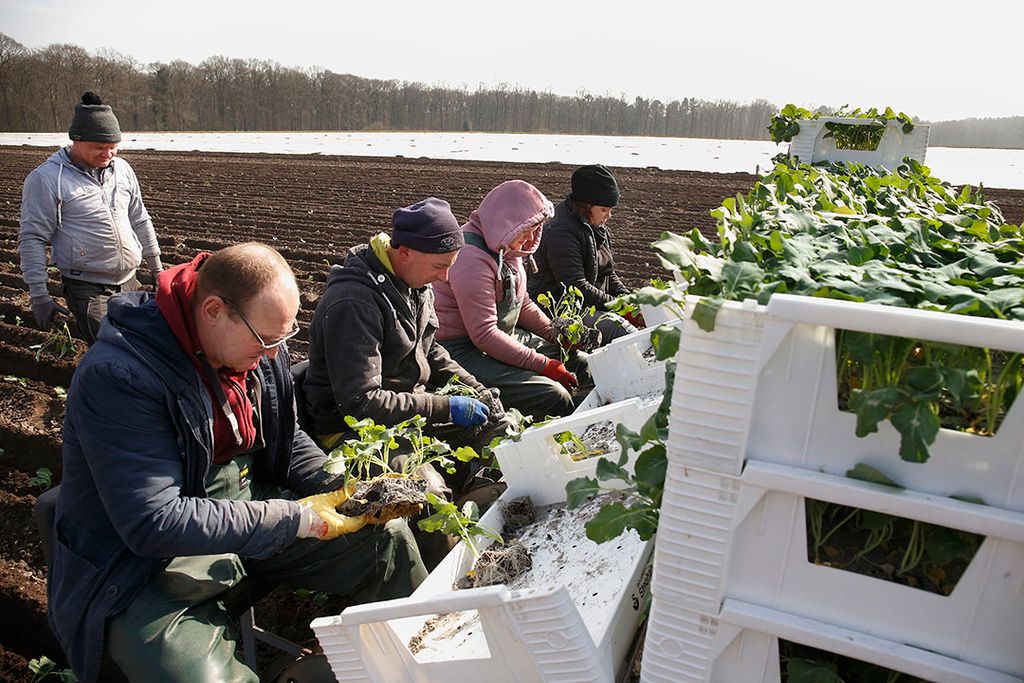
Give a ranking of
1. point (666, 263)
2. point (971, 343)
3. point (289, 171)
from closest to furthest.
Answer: point (971, 343)
point (666, 263)
point (289, 171)

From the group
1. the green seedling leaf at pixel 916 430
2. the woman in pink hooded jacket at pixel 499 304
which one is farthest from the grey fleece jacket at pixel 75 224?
the green seedling leaf at pixel 916 430

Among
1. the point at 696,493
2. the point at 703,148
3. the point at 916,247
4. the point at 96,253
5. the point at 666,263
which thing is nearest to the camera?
the point at 696,493

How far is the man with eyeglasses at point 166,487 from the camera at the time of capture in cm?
177

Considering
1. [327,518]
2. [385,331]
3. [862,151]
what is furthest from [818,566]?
[862,151]

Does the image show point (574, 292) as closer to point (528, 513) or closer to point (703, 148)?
point (528, 513)

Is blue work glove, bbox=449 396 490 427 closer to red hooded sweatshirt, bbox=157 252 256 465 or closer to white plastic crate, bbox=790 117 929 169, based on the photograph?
red hooded sweatshirt, bbox=157 252 256 465

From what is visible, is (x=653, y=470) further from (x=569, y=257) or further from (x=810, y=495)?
(x=569, y=257)

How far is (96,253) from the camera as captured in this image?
4.14 metres

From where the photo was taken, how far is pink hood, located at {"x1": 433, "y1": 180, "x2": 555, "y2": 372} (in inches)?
141

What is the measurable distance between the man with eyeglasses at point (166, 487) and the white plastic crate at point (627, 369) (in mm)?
1517

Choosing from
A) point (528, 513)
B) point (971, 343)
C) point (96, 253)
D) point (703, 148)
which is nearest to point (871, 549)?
point (971, 343)

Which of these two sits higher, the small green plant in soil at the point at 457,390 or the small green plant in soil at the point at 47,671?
the small green plant in soil at the point at 457,390

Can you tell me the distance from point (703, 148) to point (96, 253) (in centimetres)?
2936

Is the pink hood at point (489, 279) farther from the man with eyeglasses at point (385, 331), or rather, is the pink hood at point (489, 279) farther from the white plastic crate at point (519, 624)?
the white plastic crate at point (519, 624)
